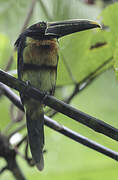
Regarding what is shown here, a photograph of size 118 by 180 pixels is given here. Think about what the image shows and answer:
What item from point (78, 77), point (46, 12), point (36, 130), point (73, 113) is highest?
point (73, 113)

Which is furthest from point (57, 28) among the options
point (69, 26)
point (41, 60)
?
point (41, 60)

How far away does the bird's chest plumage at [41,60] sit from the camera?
209cm

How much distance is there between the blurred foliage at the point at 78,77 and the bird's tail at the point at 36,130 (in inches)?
5.0

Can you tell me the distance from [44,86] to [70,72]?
0.18 m

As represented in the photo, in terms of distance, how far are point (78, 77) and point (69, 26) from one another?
1.24ft

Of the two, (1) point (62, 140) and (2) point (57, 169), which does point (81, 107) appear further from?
(2) point (57, 169)

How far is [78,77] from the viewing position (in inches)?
82.7

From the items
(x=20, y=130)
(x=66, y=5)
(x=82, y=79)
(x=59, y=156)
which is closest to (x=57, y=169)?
(x=59, y=156)

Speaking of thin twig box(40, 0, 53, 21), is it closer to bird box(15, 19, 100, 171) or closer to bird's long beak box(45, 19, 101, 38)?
bird box(15, 19, 100, 171)

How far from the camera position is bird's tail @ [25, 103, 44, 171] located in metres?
1.91

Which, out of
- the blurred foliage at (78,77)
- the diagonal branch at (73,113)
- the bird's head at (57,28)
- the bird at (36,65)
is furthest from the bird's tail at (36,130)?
the diagonal branch at (73,113)

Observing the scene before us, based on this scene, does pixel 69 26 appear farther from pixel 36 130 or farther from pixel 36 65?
pixel 36 130

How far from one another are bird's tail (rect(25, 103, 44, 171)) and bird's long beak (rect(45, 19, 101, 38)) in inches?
15.1

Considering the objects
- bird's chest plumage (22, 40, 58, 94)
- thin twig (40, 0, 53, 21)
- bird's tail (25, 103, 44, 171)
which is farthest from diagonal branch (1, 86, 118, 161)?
thin twig (40, 0, 53, 21)
